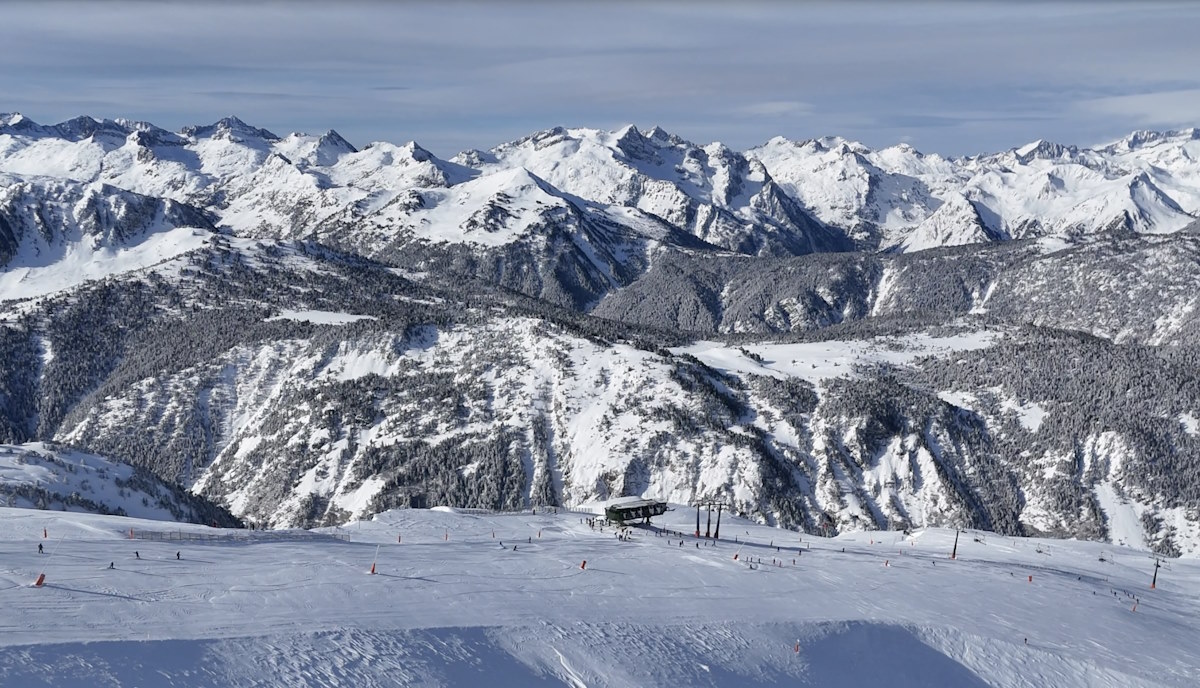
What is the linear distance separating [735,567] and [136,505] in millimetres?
96495

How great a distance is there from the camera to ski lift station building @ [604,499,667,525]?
14319 cm

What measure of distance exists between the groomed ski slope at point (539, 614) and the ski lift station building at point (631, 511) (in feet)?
24.1

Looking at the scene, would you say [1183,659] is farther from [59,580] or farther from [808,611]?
[59,580]

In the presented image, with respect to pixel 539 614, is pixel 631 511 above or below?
above

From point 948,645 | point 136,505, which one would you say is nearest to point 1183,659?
point 948,645

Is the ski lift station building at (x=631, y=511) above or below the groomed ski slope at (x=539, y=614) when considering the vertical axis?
above

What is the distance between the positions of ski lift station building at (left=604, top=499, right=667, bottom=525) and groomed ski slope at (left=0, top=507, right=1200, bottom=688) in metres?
7.35

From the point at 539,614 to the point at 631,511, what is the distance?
54.5m

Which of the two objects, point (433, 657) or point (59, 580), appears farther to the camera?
point (59, 580)

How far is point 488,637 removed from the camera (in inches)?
3275

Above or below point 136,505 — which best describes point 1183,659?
above

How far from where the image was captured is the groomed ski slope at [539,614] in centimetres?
7406

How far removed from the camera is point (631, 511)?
5664 inches

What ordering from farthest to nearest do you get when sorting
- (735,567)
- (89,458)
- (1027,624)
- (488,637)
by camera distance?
(89,458) < (735,567) < (1027,624) < (488,637)
